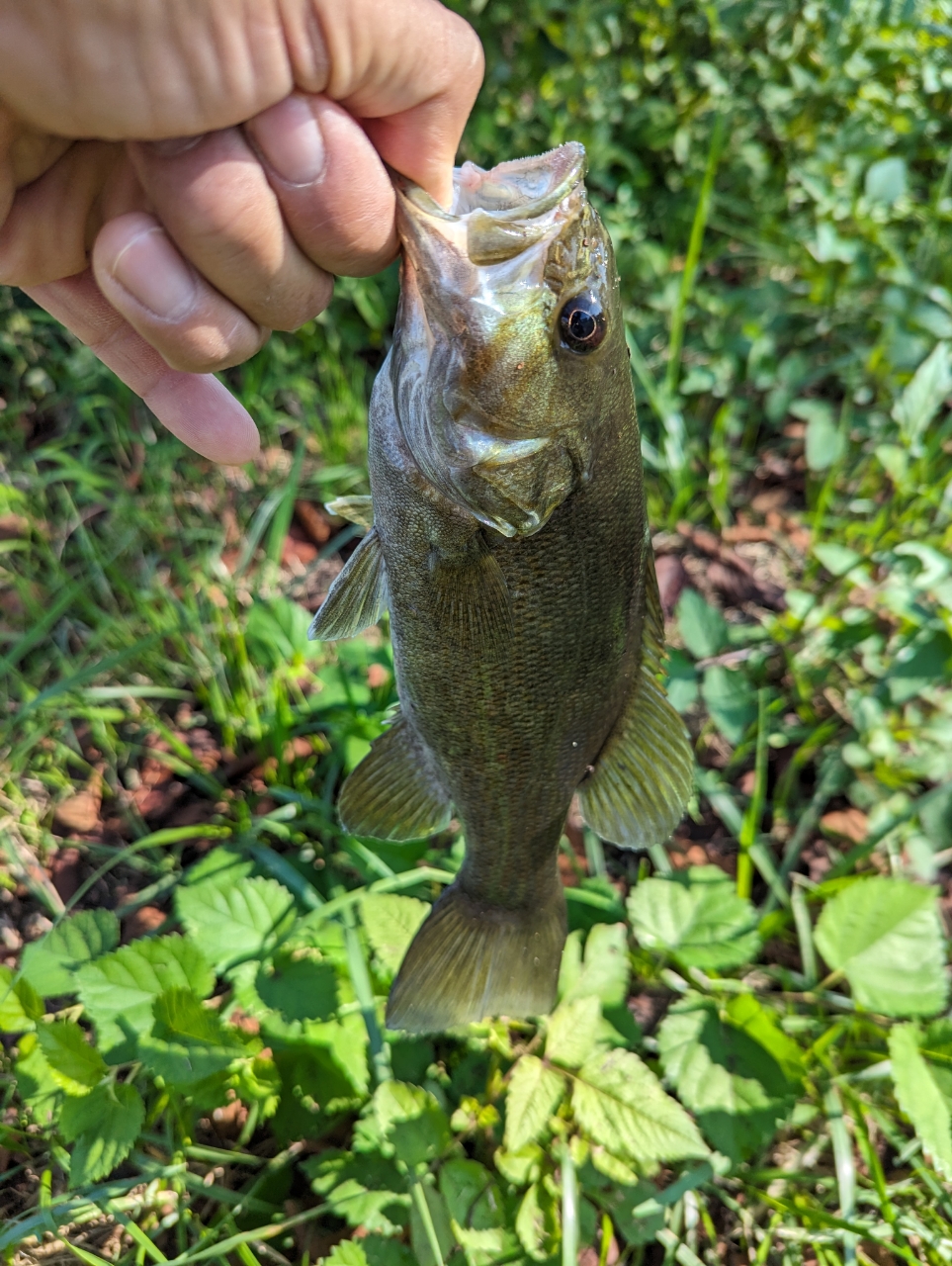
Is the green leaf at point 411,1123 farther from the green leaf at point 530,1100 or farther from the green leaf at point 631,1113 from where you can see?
the green leaf at point 631,1113

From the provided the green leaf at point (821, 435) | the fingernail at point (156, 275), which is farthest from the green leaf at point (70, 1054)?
the green leaf at point (821, 435)

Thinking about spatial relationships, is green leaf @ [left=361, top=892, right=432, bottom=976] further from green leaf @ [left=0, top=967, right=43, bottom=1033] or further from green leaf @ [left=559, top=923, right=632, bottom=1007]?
green leaf @ [left=0, top=967, right=43, bottom=1033]

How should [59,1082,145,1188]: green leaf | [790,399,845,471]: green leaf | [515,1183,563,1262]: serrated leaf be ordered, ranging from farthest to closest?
[790,399,845,471]: green leaf, [515,1183,563,1262]: serrated leaf, [59,1082,145,1188]: green leaf

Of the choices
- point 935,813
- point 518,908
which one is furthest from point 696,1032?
point 935,813

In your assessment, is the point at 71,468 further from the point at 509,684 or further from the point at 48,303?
the point at 509,684

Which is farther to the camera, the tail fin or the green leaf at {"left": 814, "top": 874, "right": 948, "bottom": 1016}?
the green leaf at {"left": 814, "top": 874, "right": 948, "bottom": 1016}

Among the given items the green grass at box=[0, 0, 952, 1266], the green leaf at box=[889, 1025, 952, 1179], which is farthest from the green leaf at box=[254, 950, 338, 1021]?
the green leaf at box=[889, 1025, 952, 1179]
